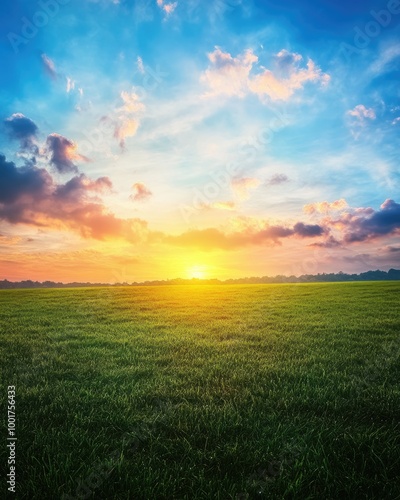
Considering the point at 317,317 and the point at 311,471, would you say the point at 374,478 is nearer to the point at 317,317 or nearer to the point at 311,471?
the point at 311,471

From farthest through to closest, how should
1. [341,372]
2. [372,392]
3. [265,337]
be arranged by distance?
[265,337] → [341,372] → [372,392]

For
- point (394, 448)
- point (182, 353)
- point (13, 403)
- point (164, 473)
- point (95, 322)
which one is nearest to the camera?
point (164, 473)

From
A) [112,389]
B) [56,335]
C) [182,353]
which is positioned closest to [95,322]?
[56,335]

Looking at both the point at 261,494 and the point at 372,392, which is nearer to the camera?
the point at 261,494

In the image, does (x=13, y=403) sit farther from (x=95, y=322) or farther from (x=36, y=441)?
(x=95, y=322)

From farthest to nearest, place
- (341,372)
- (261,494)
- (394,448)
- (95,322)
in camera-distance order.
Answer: (95,322) < (341,372) < (394,448) < (261,494)

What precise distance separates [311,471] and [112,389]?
154 inches

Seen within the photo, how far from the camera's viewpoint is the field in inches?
142

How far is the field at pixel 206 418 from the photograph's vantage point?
3609 mm

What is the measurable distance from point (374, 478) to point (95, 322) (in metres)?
13.8

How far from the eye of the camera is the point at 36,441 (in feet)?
14.2

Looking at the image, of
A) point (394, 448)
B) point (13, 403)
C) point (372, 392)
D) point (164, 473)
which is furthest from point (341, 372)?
point (13, 403)

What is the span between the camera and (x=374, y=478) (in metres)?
3.68

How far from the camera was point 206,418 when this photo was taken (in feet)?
16.2
